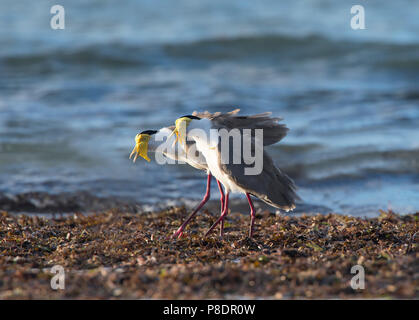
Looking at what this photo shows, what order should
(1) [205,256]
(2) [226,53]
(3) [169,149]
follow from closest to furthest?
(1) [205,256]
(3) [169,149]
(2) [226,53]

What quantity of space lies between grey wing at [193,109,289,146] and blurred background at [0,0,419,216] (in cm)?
231

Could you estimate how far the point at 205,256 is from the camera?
6121 millimetres

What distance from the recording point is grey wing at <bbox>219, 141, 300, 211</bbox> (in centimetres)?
666

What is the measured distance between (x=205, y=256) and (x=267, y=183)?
4.27ft

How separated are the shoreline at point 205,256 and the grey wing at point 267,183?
43 centimetres

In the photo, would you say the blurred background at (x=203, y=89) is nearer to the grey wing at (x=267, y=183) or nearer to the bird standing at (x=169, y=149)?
the bird standing at (x=169, y=149)

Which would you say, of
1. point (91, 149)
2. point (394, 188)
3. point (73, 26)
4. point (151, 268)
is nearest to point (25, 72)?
point (73, 26)

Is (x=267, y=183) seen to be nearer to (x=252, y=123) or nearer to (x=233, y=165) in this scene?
(x=233, y=165)

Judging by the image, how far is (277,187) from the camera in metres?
6.93

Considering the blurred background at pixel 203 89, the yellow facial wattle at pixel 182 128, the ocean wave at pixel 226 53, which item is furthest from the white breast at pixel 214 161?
the ocean wave at pixel 226 53

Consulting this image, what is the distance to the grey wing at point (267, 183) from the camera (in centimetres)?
666

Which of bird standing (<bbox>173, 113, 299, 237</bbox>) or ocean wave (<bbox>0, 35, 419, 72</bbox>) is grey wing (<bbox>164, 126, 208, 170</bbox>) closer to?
bird standing (<bbox>173, 113, 299, 237</bbox>)

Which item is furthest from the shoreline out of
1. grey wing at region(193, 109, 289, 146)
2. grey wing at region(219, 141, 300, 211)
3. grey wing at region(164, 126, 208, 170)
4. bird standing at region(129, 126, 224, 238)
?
grey wing at region(193, 109, 289, 146)

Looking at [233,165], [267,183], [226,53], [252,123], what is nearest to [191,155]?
[233,165]
